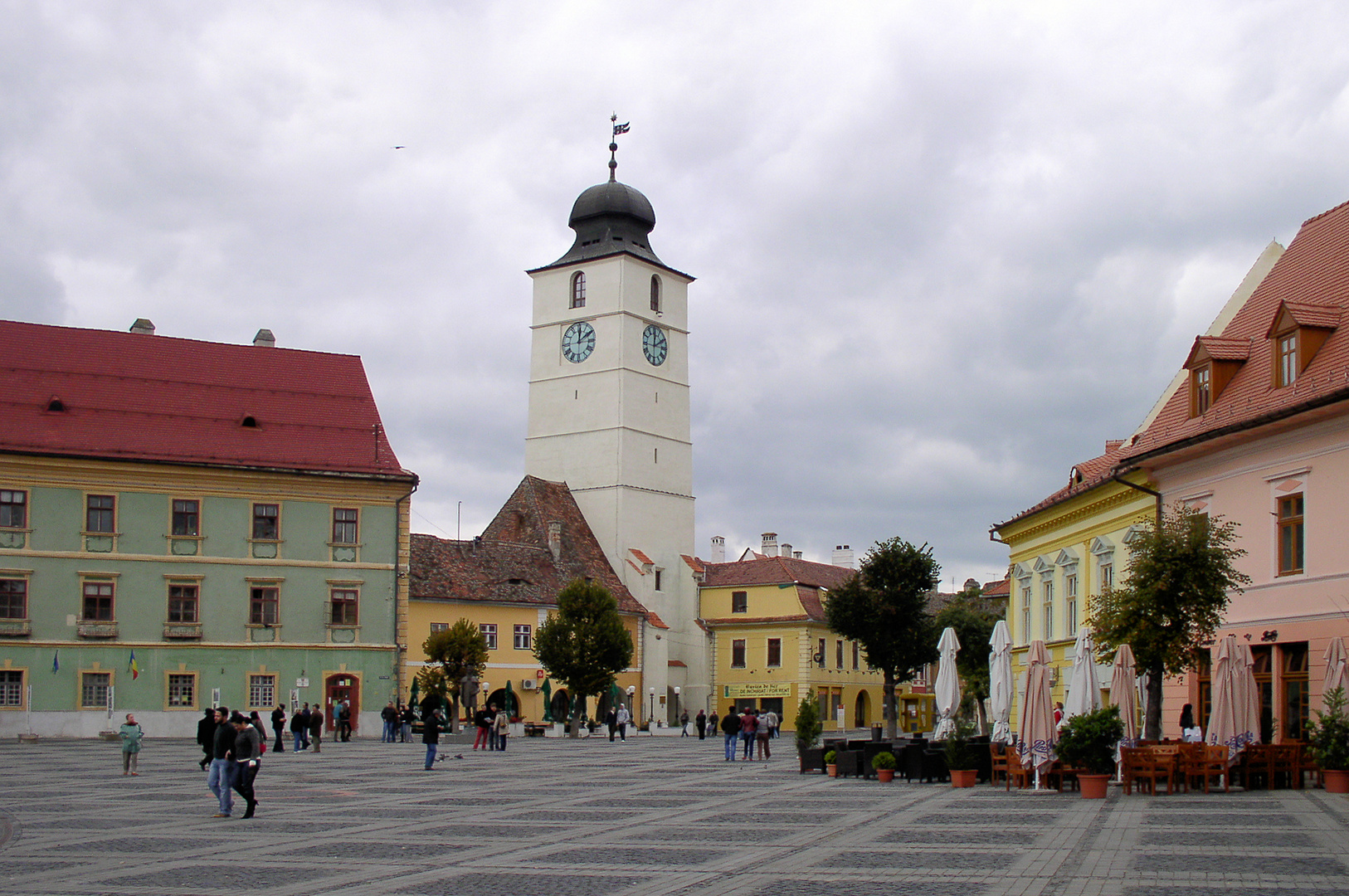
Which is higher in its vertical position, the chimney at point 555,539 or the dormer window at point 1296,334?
the dormer window at point 1296,334

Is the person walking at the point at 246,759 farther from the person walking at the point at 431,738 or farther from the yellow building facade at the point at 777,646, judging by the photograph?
the yellow building facade at the point at 777,646

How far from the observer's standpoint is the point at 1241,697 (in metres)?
24.2

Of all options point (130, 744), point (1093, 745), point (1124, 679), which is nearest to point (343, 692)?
point (130, 744)

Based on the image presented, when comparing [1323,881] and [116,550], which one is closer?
[1323,881]

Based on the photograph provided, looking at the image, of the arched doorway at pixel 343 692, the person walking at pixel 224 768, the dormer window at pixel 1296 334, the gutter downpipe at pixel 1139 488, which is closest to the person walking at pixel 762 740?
the gutter downpipe at pixel 1139 488

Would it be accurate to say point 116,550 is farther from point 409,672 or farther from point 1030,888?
point 1030,888

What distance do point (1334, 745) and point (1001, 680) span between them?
746 centimetres

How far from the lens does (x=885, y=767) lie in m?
27.6

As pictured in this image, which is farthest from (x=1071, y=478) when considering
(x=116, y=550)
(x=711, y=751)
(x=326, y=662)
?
(x=116, y=550)

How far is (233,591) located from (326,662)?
3.75 m

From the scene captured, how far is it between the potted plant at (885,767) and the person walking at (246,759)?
1203 cm

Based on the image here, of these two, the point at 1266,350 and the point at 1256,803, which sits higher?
the point at 1266,350

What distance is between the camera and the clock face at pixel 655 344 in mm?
83500

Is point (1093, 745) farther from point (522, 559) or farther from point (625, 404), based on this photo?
point (625, 404)
